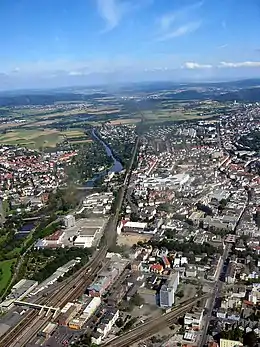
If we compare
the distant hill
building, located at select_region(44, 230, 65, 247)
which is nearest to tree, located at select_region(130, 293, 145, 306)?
building, located at select_region(44, 230, 65, 247)

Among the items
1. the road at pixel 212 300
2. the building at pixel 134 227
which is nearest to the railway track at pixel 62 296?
the building at pixel 134 227

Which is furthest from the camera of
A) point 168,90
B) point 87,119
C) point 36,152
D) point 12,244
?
point 87,119

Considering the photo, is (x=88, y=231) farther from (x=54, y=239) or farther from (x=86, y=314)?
(x=86, y=314)

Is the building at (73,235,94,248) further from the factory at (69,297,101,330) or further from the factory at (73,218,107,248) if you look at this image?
the factory at (69,297,101,330)

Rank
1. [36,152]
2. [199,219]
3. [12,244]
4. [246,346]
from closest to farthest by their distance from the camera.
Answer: [246,346] < [12,244] < [199,219] < [36,152]

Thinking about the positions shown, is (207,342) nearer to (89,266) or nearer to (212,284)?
(212,284)

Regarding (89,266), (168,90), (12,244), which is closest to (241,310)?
(89,266)

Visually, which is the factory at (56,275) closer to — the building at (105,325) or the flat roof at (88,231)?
the flat roof at (88,231)
